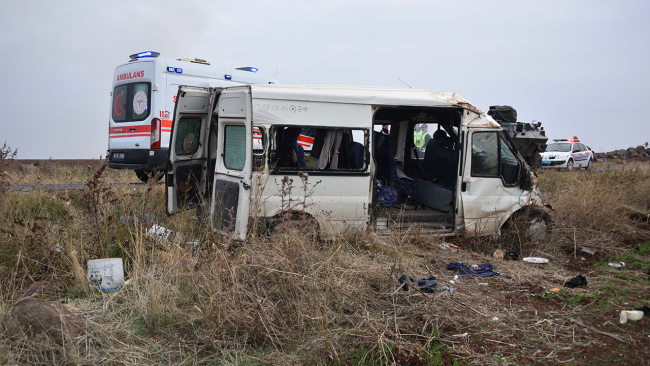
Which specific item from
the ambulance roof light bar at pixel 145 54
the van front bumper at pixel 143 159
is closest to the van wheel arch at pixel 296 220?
the van front bumper at pixel 143 159

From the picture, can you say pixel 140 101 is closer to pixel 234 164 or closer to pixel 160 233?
pixel 234 164

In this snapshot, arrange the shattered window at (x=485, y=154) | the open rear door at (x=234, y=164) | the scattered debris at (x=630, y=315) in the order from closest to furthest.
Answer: the scattered debris at (x=630, y=315), the open rear door at (x=234, y=164), the shattered window at (x=485, y=154)

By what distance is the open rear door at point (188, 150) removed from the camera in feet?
20.2

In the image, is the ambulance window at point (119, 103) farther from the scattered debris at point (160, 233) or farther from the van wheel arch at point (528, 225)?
the van wheel arch at point (528, 225)

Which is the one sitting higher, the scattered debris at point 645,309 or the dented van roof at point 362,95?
the dented van roof at point 362,95

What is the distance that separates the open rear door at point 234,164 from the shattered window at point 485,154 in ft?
10.1

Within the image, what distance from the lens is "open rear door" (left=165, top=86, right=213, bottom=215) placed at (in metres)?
6.16

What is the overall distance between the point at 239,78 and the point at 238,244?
7.14 m

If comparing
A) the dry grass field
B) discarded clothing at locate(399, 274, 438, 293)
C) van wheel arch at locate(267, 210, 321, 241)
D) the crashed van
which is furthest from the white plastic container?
discarded clothing at locate(399, 274, 438, 293)

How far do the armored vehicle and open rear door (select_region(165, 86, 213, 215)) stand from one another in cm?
1373

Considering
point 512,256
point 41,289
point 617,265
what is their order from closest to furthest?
point 41,289, point 617,265, point 512,256

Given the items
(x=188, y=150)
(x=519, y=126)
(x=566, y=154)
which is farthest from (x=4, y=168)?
(x=566, y=154)

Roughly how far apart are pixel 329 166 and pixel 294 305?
2.44 m

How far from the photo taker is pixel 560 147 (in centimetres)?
2228
